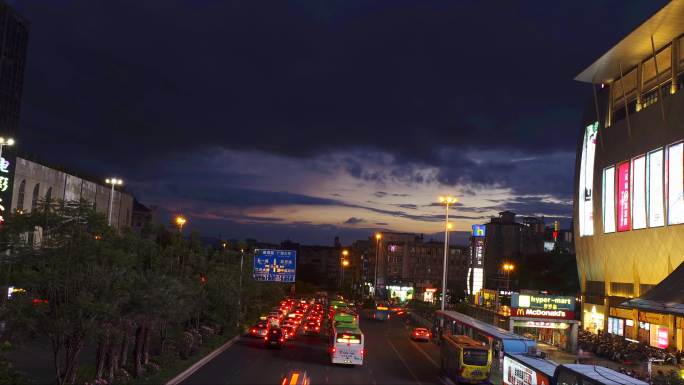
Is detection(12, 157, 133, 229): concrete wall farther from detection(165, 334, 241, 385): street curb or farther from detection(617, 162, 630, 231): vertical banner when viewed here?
detection(617, 162, 630, 231): vertical banner

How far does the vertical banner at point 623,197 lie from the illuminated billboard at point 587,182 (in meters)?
7.01

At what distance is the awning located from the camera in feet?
122

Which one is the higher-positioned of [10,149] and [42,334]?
[10,149]

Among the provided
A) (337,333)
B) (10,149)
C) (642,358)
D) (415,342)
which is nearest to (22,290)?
(337,333)

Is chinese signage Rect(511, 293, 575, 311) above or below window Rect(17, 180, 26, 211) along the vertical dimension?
below

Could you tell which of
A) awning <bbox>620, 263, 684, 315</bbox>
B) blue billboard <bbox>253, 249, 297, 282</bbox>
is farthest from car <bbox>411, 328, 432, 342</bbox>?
awning <bbox>620, 263, 684, 315</bbox>

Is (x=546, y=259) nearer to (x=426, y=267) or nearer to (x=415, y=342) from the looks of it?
(x=426, y=267)

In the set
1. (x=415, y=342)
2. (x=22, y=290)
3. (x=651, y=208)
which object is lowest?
(x=415, y=342)

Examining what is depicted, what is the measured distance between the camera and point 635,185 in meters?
57.2

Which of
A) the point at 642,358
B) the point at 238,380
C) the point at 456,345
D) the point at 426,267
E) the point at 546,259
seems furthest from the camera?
the point at 426,267

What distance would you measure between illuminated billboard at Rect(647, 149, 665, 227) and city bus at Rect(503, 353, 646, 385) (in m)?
34.3

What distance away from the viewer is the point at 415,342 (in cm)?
5297

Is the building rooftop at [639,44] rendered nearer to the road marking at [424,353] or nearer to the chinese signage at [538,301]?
the chinese signage at [538,301]

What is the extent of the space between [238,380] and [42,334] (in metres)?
11.3
